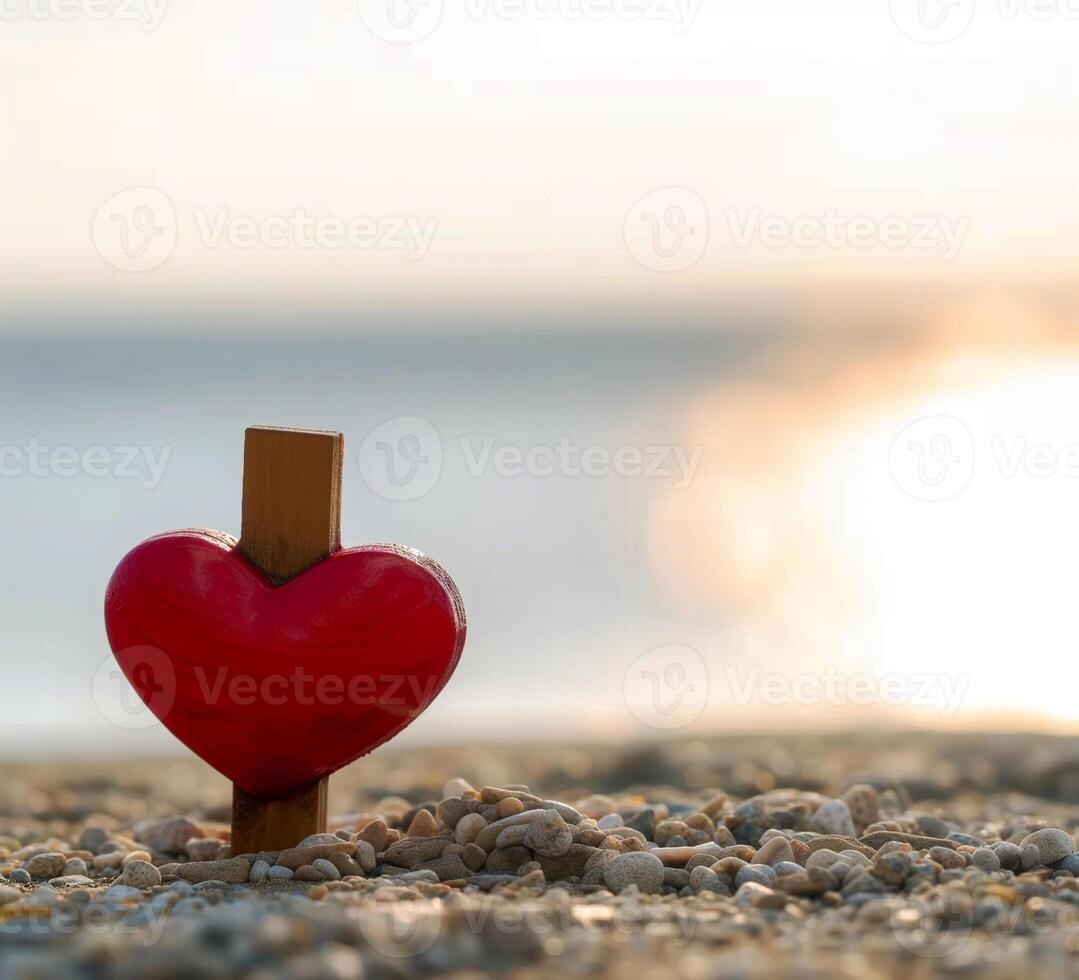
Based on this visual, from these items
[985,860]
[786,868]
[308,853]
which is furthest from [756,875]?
[308,853]

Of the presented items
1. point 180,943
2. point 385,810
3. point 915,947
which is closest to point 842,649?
point 385,810

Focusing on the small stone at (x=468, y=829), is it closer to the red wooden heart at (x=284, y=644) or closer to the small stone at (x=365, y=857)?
the small stone at (x=365, y=857)

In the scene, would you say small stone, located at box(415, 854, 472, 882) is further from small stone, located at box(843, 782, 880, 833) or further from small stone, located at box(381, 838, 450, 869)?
small stone, located at box(843, 782, 880, 833)

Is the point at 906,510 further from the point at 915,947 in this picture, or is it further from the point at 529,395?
the point at 915,947

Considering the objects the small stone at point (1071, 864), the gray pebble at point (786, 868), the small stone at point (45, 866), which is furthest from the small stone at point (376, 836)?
the small stone at point (1071, 864)

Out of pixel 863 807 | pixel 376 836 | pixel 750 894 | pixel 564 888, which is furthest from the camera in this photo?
pixel 863 807

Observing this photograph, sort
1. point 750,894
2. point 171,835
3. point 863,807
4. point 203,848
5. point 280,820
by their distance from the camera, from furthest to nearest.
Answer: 1. point 863,807
2. point 171,835
3. point 203,848
4. point 280,820
5. point 750,894

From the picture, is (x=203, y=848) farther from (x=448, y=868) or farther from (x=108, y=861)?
(x=448, y=868)
